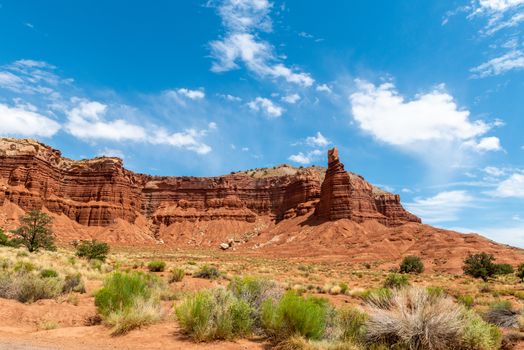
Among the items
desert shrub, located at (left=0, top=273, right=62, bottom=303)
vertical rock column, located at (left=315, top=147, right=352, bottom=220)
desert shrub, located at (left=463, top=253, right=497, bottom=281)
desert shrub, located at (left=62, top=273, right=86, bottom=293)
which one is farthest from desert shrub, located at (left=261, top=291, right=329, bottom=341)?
vertical rock column, located at (left=315, top=147, right=352, bottom=220)

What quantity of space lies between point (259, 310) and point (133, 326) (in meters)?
2.93

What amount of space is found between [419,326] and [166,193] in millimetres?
106686

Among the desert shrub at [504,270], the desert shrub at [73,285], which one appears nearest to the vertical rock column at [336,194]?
the desert shrub at [504,270]

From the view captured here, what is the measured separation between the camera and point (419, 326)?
7121 millimetres

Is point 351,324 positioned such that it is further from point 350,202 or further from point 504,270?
point 350,202

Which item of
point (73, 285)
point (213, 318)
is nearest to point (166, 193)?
point (73, 285)

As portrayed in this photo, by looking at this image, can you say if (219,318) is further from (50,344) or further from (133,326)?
(50,344)

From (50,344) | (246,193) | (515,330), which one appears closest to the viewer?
(50,344)

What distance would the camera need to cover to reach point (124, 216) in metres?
94.2

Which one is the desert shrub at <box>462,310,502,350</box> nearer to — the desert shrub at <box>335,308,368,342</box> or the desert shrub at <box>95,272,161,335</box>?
the desert shrub at <box>335,308,368,342</box>

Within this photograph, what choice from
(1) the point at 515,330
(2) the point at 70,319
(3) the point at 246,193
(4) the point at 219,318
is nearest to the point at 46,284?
(2) the point at 70,319

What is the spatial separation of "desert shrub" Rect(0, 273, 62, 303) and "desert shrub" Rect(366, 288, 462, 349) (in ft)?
33.9

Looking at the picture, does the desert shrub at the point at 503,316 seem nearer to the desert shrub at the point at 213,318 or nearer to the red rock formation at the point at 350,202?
the desert shrub at the point at 213,318

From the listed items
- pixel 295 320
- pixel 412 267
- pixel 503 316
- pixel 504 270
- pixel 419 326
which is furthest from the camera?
pixel 412 267
